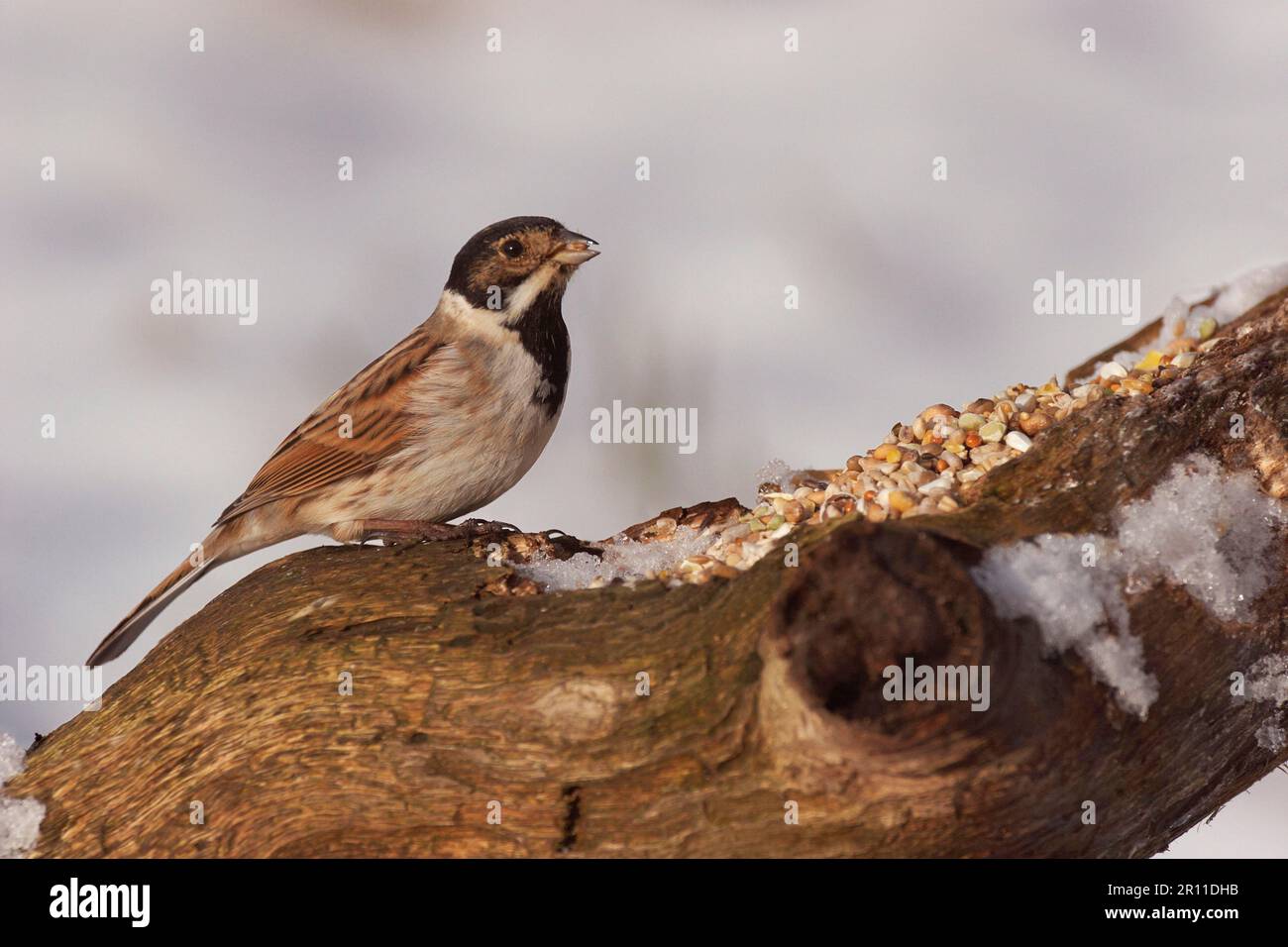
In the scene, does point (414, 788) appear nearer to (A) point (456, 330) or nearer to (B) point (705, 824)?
(B) point (705, 824)

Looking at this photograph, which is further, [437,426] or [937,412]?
[437,426]

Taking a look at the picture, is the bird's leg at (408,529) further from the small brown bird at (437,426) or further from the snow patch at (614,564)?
the snow patch at (614,564)

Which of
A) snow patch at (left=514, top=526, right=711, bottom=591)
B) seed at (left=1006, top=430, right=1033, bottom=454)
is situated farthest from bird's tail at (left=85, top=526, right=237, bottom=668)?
seed at (left=1006, top=430, right=1033, bottom=454)

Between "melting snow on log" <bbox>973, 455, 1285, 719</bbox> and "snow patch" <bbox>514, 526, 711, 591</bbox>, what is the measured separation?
93 centimetres

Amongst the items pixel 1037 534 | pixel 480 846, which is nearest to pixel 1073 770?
pixel 1037 534

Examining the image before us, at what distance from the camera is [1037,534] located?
2891mm

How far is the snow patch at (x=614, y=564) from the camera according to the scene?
339 cm

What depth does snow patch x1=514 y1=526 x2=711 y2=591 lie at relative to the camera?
11.1 feet

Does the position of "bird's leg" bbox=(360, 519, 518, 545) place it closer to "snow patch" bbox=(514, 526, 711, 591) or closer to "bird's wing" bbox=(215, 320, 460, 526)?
"bird's wing" bbox=(215, 320, 460, 526)

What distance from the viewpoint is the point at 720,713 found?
2.68 meters

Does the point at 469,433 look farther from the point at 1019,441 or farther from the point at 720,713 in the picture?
the point at 720,713

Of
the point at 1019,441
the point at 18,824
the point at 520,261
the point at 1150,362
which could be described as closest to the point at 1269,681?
the point at 1019,441

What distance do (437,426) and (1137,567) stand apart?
2314 millimetres

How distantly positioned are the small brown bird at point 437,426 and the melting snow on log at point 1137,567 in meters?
2.02
